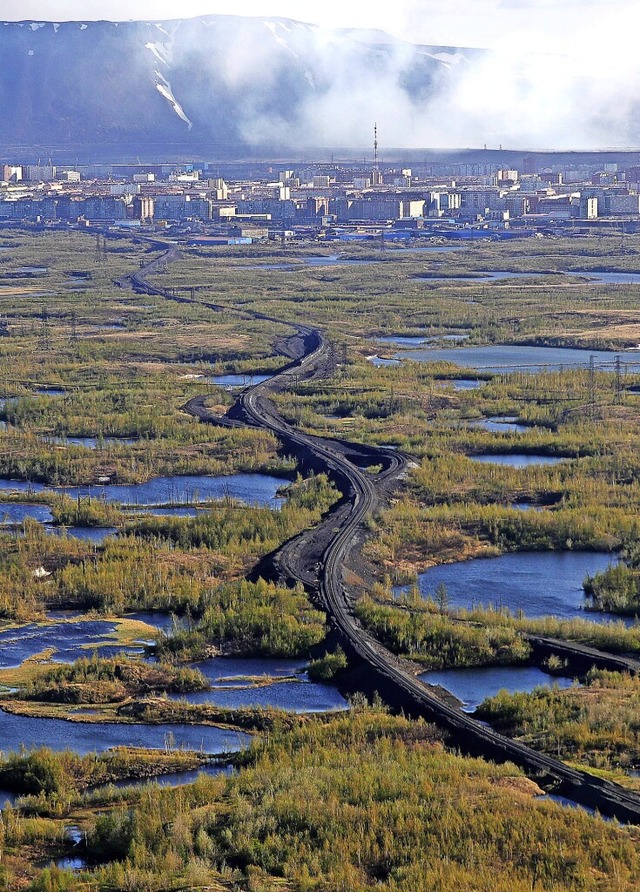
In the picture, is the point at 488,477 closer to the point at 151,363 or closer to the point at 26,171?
the point at 151,363

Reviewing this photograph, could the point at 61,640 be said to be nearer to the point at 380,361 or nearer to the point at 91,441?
the point at 91,441

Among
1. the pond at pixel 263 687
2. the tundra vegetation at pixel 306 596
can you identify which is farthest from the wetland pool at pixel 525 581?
the pond at pixel 263 687

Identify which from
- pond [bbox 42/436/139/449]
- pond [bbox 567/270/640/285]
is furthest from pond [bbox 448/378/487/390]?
pond [bbox 567/270/640/285]

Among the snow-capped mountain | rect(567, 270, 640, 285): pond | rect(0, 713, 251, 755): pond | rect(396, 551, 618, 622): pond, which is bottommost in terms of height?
rect(0, 713, 251, 755): pond

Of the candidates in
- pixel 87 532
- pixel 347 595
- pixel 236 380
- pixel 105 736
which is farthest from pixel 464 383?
pixel 105 736

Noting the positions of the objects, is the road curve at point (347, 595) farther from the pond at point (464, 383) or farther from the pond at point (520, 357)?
the pond at point (520, 357)

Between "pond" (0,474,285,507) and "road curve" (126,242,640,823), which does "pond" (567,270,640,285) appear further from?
"pond" (0,474,285,507)

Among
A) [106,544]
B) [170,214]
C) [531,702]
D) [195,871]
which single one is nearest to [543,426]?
[106,544]
